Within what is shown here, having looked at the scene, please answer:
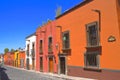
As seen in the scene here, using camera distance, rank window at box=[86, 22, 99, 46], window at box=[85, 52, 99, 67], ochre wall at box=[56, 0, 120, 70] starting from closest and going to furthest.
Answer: ochre wall at box=[56, 0, 120, 70], window at box=[86, 22, 99, 46], window at box=[85, 52, 99, 67]

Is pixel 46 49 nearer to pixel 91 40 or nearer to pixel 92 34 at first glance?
pixel 91 40

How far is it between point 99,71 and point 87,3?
5620 mm

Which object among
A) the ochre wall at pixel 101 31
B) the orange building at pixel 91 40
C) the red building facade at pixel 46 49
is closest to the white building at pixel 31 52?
the red building facade at pixel 46 49

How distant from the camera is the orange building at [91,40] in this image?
18.0 meters

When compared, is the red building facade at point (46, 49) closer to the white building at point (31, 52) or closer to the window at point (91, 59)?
the white building at point (31, 52)

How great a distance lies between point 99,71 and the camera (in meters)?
19.8

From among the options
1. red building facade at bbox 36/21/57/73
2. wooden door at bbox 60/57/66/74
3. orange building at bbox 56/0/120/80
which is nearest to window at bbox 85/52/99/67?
orange building at bbox 56/0/120/80

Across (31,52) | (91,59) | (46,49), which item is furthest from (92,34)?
(31,52)

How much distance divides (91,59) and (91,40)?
1.51m

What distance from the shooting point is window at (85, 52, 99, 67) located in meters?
20.4

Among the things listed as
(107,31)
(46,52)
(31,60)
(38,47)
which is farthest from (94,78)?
(31,60)

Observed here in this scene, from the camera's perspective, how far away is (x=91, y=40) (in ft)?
69.5

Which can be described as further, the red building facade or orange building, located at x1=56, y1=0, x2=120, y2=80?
the red building facade

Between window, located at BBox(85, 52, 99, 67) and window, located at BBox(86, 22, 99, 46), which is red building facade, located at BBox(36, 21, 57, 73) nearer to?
window, located at BBox(85, 52, 99, 67)
